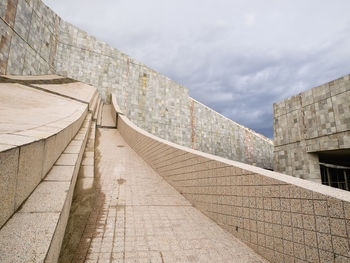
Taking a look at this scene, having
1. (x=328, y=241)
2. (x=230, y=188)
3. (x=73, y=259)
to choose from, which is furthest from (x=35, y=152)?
(x=328, y=241)

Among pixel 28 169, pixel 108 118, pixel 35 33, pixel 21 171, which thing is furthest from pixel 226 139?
pixel 21 171

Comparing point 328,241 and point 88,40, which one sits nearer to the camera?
point 328,241

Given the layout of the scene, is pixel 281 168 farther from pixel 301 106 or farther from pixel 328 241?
pixel 328 241

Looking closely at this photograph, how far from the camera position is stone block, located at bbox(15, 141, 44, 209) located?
1723 millimetres

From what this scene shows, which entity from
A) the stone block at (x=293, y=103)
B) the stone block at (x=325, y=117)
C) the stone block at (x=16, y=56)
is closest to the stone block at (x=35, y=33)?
the stone block at (x=16, y=56)

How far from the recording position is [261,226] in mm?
2520

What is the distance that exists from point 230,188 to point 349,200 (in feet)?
5.23

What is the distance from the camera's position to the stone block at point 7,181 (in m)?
1.42

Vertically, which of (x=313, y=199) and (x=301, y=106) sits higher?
(x=301, y=106)

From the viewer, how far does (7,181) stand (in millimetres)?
1505

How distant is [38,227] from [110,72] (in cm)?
1647

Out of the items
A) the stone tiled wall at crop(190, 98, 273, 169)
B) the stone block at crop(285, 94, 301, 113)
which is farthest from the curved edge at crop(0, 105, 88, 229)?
the stone tiled wall at crop(190, 98, 273, 169)

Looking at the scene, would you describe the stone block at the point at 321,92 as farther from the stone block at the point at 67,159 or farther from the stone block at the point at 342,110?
the stone block at the point at 67,159

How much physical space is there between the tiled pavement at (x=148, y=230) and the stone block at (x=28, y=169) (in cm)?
101
